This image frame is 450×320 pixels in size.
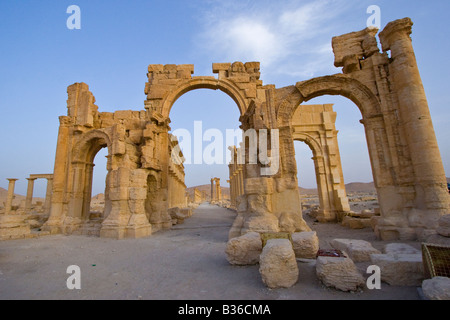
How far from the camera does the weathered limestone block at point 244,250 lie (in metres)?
3.92

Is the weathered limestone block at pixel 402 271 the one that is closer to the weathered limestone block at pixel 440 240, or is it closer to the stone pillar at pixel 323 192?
the weathered limestone block at pixel 440 240

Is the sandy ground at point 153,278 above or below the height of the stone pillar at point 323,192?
below

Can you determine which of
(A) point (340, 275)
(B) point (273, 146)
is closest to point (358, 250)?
(A) point (340, 275)

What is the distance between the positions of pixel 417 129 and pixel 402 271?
197 inches

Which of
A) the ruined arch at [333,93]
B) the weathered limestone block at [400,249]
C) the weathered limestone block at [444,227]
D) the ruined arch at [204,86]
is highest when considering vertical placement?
the ruined arch at [204,86]

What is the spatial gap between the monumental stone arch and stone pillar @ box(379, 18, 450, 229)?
2 cm

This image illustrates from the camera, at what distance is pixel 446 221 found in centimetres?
416

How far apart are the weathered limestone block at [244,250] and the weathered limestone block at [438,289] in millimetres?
2325

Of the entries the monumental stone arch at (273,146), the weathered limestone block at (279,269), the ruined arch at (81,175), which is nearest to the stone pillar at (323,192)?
the monumental stone arch at (273,146)

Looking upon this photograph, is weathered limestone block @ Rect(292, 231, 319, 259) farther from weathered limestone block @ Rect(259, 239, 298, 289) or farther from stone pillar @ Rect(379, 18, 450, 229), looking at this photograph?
stone pillar @ Rect(379, 18, 450, 229)

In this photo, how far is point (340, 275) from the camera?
2.71m

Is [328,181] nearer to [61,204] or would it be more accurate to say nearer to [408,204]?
[408,204]
